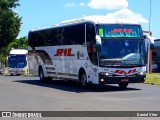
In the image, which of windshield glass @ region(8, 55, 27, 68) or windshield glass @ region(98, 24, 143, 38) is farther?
windshield glass @ region(8, 55, 27, 68)

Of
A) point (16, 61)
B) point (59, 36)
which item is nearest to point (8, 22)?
point (16, 61)

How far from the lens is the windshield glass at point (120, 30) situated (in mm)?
21547

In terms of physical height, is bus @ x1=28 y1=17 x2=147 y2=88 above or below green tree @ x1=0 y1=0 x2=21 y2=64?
below

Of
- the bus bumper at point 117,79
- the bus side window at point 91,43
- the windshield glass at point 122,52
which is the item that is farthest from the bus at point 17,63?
the windshield glass at point 122,52

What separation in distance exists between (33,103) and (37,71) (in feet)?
53.0

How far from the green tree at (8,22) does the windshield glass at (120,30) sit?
38010 mm

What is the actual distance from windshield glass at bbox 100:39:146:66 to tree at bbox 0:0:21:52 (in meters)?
38.5

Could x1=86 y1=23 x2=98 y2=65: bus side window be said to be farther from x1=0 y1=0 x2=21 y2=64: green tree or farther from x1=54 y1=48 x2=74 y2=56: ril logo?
x1=0 y1=0 x2=21 y2=64: green tree

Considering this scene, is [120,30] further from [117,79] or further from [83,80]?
[83,80]

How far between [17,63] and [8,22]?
33.5 ft

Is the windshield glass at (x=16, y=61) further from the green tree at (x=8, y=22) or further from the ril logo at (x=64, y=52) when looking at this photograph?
the ril logo at (x=64, y=52)

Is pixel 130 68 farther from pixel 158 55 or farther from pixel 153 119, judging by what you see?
pixel 158 55

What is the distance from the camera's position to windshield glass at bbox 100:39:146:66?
69.9ft

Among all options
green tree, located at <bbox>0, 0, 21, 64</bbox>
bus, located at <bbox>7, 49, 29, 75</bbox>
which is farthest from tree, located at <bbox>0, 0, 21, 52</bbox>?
bus, located at <bbox>7, 49, 29, 75</bbox>
